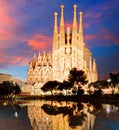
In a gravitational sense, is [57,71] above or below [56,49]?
below

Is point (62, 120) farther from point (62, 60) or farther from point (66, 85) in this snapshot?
point (62, 60)

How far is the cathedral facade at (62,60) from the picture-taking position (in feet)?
485

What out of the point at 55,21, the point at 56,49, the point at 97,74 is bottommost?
the point at 97,74

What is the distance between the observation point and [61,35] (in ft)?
493

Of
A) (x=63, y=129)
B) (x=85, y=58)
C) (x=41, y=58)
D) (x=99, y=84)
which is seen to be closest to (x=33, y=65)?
(x=41, y=58)

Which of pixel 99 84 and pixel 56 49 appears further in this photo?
pixel 56 49

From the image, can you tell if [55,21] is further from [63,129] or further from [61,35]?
[63,129]

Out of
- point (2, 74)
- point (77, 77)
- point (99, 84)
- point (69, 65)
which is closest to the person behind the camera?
point (77, 77)

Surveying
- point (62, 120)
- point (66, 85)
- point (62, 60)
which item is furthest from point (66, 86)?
point (62, 120)

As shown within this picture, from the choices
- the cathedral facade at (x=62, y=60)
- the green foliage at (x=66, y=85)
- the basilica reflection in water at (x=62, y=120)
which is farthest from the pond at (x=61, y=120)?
the cathedral facade at (x=62, y=60)

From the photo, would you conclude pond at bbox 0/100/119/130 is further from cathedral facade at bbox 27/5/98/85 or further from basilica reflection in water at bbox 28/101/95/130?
cathedral facade at bbox 27/5/98/85

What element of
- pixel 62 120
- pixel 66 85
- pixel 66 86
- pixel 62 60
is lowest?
pixel 62 120

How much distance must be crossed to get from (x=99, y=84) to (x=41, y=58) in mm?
57205

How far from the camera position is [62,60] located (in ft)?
485
